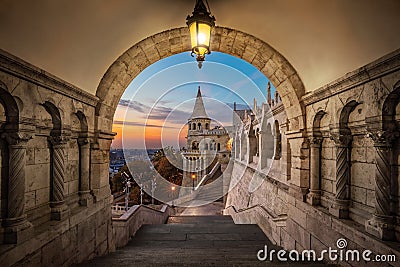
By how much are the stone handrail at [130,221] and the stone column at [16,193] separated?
3295 millimetres

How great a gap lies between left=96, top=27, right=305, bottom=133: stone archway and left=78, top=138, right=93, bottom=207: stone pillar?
44 centimetres

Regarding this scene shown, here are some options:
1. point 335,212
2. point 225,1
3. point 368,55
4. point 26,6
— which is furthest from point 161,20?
point 335,212

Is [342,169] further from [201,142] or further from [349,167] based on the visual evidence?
[201,142]

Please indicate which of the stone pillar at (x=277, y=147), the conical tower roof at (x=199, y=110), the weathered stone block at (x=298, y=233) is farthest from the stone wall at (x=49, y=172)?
the conical tower roof at (x=199, y=110)

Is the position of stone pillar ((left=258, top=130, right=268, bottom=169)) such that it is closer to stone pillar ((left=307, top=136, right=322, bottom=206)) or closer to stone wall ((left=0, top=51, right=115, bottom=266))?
stone pillar ((left=307, top=136, right=322, bottom=206))

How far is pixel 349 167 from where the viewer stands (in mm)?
3578

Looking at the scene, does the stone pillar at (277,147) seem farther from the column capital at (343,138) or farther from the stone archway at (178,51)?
the column capital at (343,138)

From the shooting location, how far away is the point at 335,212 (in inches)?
140

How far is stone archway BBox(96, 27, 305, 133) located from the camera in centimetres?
464

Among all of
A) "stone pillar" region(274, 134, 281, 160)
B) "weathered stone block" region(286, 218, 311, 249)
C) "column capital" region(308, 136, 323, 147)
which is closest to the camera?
"weathered stone block" region(286, 218, 311, 249)

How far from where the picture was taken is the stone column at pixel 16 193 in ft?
8.32

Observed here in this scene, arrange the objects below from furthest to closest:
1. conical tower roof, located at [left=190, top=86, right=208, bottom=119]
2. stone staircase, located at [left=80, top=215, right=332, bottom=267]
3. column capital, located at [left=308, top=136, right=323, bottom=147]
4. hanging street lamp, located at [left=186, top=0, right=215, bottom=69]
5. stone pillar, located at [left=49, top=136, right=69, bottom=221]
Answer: conical tower roof, located at [left=190, top=86, right=208, bottom=119] → column capital, located at [left=308, top=136, right=323, bottom=147] → stone staircase, located at [left=80, top=215, right=332, bottom=267] → stone pillar, located at [left=49, top=136, right=69, bottom=221] → hanging street lamp, located at [left=186, top=0, right=215, bottom=69]

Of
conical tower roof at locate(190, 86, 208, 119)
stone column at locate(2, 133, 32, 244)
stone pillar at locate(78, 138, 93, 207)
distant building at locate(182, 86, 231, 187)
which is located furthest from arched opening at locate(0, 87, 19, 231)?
conical tower roof at locate(190, 86, 208, 119)

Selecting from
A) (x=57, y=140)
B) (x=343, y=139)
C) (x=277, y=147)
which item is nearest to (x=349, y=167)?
(x=343, y=139)
